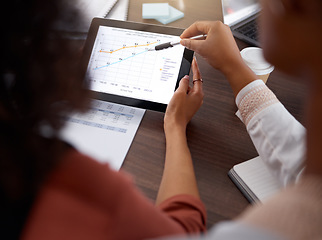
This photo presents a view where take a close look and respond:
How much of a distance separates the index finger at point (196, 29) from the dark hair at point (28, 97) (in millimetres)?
465

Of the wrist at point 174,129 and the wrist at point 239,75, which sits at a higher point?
Answer: the wrist at point 239,75

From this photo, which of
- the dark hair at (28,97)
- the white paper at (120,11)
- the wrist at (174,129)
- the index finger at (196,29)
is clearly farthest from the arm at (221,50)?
the dark hair at (28,97)

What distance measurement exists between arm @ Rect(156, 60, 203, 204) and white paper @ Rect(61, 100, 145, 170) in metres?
0.09

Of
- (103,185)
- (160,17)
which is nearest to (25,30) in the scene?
(103,185)

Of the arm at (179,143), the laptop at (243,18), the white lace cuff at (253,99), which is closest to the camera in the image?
the arm at (179,143)

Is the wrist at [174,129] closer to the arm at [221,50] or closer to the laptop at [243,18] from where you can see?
the arm at [221,50]

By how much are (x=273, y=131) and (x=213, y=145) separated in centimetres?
14

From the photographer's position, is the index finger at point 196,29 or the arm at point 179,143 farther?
the index finger at point 196,29

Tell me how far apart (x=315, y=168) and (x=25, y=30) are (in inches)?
18.2

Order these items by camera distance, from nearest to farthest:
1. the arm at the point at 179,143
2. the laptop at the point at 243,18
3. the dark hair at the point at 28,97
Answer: the dark hair at the point at 28,97, the arm at the point at 179,143, the laptop at the point at 243,18

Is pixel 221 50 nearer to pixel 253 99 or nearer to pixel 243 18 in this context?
pixel 253 99

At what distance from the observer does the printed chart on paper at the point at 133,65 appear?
0.78 meters

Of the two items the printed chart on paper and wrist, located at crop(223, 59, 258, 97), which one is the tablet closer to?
the printed chart on paper

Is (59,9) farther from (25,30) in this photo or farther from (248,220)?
(248,220)
